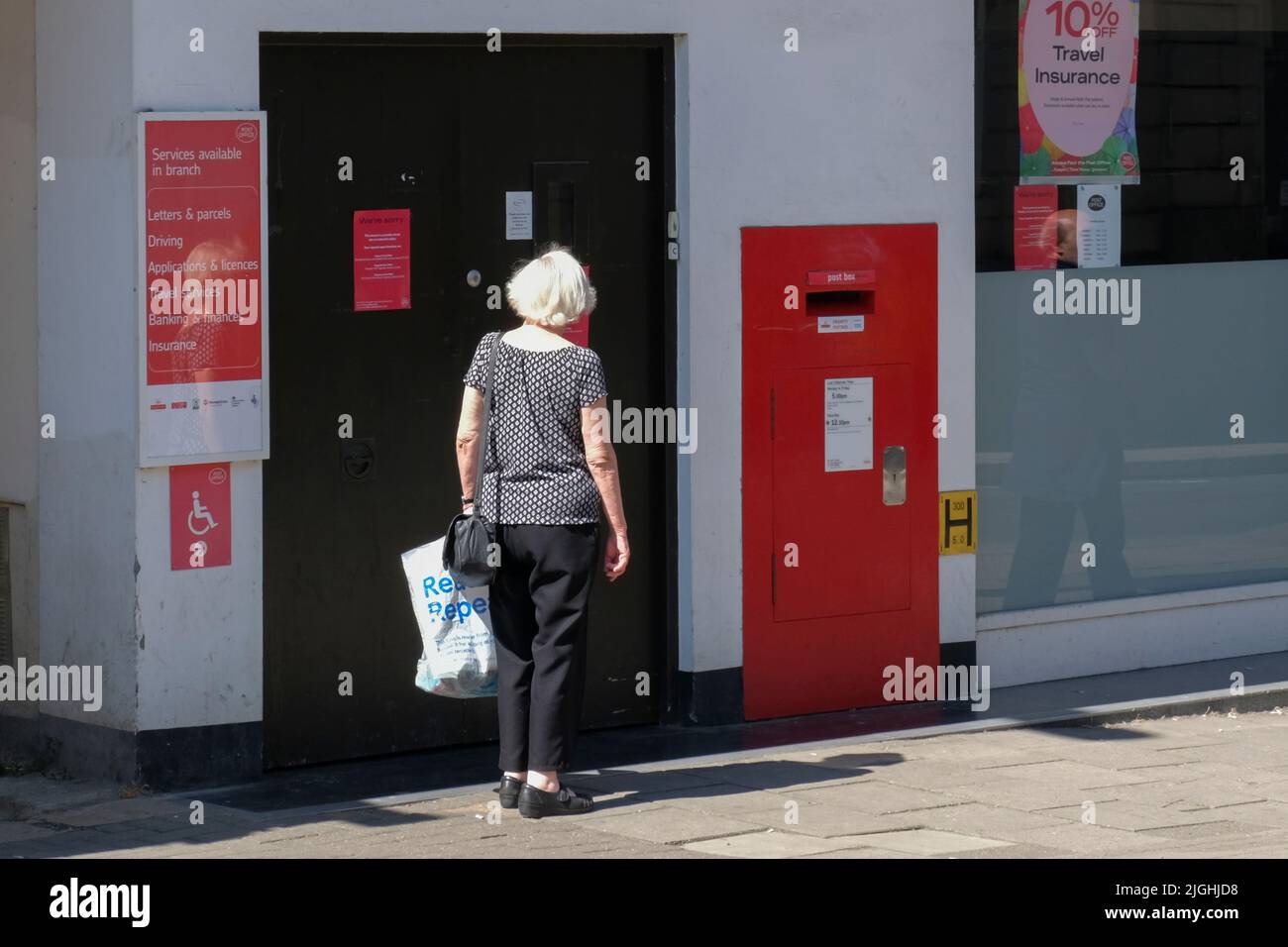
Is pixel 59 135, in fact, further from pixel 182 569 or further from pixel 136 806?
pixel 136 806

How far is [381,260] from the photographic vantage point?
8.44 m

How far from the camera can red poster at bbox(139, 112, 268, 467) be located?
307 inches

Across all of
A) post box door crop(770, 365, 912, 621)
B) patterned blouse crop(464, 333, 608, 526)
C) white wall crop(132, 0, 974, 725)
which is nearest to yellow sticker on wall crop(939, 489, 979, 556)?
white wall crop(132, 0, 974, 725)

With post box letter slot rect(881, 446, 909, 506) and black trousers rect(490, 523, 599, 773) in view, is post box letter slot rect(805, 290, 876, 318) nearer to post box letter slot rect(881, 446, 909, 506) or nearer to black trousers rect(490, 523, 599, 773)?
post box letter slot rect(881, 446, 909, 506)

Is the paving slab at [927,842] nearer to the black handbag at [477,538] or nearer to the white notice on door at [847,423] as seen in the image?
the black handbag at [477,538]

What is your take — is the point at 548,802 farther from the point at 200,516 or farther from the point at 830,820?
the point at 200,516

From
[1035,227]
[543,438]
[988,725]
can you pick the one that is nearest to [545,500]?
[543,438]

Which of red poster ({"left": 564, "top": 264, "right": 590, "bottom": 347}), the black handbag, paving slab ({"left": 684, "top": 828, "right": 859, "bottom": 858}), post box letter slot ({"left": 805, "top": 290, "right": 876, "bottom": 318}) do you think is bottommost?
paving slab ({"left": 684, "top": 828, "right": 859, "bottom": 858})

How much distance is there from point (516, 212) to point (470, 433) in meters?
1.45

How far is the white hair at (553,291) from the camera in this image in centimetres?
746

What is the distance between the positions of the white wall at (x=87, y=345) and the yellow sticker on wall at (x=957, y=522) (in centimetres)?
368

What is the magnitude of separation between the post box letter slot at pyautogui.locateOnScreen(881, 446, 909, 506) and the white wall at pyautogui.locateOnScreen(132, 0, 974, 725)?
249 mm

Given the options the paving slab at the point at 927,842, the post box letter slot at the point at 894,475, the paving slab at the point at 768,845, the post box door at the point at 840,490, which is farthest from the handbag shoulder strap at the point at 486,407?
the post box letter slot at the point at 894,475
